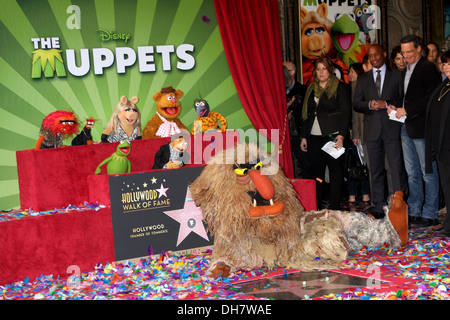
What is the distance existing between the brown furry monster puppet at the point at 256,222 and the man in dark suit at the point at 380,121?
1317mm

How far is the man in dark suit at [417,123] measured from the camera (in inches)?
185

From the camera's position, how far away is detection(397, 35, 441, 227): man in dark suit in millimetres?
4707

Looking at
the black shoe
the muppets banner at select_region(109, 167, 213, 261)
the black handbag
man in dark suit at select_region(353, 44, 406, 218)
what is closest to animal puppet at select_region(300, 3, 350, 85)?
the black handbag

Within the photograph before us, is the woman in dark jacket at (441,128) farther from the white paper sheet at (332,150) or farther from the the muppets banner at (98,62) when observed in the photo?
the the muppets banner at (98,62)

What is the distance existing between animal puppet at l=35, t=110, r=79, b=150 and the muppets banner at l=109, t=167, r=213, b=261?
2.51ft

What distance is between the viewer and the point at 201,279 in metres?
3.60

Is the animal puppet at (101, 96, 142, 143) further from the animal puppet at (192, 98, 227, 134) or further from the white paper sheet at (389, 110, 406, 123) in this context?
the white paper sheet at (389, 110, 406, 123)

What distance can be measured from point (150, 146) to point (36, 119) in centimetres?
141

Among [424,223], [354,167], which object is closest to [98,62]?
[354,167]

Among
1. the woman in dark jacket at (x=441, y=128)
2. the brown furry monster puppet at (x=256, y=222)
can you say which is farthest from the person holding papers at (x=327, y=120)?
the brown furry monster puppet at (x=256, y=222)

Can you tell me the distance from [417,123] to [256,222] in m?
1.97

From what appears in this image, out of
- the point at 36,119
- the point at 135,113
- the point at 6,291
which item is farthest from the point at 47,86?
the point at 6,291

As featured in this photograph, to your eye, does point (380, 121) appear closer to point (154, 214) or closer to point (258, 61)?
point (258, 61)
